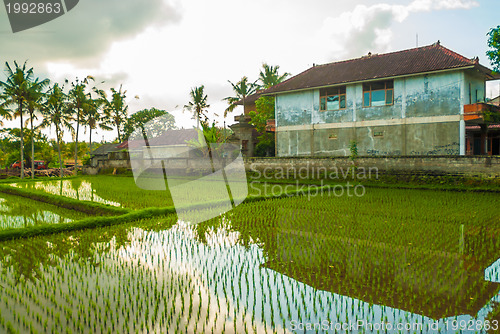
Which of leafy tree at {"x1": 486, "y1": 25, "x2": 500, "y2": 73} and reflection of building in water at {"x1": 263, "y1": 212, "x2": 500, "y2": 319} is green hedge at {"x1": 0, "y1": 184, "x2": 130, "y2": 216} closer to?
reflection of building in water at {"x1": 263, "y1": 212, "x2": 500, "y2": 319}

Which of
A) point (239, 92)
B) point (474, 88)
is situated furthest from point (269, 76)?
point (474, 88)

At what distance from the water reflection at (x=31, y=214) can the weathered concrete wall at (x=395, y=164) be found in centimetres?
1050

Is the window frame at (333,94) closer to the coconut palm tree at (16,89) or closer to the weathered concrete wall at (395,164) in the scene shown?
the weathered concrete wall at (395,164)

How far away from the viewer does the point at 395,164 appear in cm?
1488

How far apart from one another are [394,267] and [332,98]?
15992 mm

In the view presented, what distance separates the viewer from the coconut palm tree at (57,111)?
27.5 metres

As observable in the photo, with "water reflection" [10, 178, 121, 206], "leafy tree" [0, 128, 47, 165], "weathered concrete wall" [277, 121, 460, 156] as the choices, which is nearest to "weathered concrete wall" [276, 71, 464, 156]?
"weathered concrete wall" [277, 121, 460, 156]

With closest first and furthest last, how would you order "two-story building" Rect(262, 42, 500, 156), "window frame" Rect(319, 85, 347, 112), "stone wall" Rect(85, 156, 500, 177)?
"stone wall" Rect(85, 156, 500, 177)
"two-story building" Rect(262, 42, 500, 156)
"window frame" Rect(319, 85, 347, 112)

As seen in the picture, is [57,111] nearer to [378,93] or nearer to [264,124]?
[264,124]

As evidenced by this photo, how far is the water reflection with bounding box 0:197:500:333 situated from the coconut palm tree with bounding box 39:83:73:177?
24324 millimetres

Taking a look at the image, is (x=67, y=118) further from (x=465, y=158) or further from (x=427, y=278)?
(x=427, y=278)

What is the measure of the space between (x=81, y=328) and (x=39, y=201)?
11.4 m

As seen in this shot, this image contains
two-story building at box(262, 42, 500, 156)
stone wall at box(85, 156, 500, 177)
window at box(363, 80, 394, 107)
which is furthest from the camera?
window at box(363, 80, 394, 107)

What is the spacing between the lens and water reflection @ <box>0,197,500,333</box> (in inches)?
137
